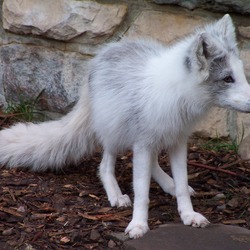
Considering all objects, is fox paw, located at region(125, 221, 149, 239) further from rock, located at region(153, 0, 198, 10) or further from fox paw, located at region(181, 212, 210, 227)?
rock, located at region(153, 0, 198, 10)

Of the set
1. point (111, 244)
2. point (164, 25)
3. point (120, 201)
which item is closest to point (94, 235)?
point (111, 244)

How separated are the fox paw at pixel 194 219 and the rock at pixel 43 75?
1.38m

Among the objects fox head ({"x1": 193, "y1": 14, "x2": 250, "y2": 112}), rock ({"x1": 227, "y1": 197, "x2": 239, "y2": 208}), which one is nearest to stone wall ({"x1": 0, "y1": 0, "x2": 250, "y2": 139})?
A: rock ({"x1": 227, "y1": 197, "x2": 239, "y2": 208})

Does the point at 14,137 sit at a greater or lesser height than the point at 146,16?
lesser

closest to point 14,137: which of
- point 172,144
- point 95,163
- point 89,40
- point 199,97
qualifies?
point 95,163

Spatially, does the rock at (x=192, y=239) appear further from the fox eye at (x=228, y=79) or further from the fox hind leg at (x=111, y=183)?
the fox eye at (x=228, y=79)

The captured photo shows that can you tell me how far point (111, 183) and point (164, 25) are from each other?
3.49 feet

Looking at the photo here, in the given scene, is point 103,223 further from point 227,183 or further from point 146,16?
point 146,16

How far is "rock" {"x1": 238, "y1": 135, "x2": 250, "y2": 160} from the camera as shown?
3.98 metres

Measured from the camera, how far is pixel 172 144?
3.25m

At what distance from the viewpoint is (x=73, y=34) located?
4125 mm

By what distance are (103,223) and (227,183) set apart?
2.93 ft

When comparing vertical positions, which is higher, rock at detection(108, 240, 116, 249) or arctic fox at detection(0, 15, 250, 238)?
arctic fox at detection(0, 15, 250, 238)

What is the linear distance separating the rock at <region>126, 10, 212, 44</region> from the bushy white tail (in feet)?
2.06
